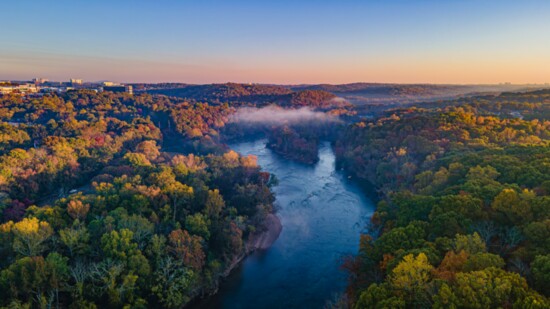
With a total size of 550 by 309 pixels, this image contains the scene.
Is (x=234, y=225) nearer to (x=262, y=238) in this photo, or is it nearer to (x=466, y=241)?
(x=262, y=238)

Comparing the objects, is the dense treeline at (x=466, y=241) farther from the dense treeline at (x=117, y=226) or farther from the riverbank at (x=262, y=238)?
the dense treeline at (x=117, y=226)

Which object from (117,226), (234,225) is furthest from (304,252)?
(117,226)

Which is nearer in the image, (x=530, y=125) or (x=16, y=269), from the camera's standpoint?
(x=16, y=269)

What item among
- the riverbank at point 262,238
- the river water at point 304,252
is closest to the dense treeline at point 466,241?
the river water at point 304,252

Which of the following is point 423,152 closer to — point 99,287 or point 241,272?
point 241,272

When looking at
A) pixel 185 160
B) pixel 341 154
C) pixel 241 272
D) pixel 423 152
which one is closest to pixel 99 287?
pixel 241 272

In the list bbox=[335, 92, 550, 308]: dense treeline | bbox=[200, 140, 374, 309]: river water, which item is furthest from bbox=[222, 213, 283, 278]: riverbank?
bbox=[335, 92, 550, 308]: dense treeline
